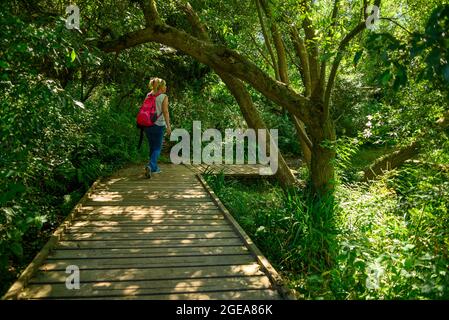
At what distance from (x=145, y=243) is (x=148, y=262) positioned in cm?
58

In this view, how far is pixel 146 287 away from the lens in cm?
360

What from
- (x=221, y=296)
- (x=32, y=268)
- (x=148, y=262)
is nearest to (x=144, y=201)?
(x=148, y=262)

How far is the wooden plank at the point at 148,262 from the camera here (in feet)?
13.0

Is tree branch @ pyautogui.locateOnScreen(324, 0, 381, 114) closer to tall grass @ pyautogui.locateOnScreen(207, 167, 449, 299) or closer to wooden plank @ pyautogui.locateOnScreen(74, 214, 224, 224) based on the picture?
tall grass @ pyautogui.locateOnScreen(207, 167, 449, 299)

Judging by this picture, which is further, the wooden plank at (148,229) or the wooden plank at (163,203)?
the wooden plank at (163,203)

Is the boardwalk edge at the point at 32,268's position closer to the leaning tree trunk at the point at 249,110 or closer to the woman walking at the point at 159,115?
the woman walking at the point at 159,115

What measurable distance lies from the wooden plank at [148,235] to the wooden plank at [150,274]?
0.96m

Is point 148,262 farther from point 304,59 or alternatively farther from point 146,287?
point 304,59

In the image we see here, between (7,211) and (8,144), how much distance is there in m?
0.91

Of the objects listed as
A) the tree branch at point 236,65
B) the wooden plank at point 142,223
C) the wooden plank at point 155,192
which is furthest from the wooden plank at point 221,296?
the tree branch at point 236,65

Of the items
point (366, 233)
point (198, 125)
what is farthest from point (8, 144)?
point (198, 125)
